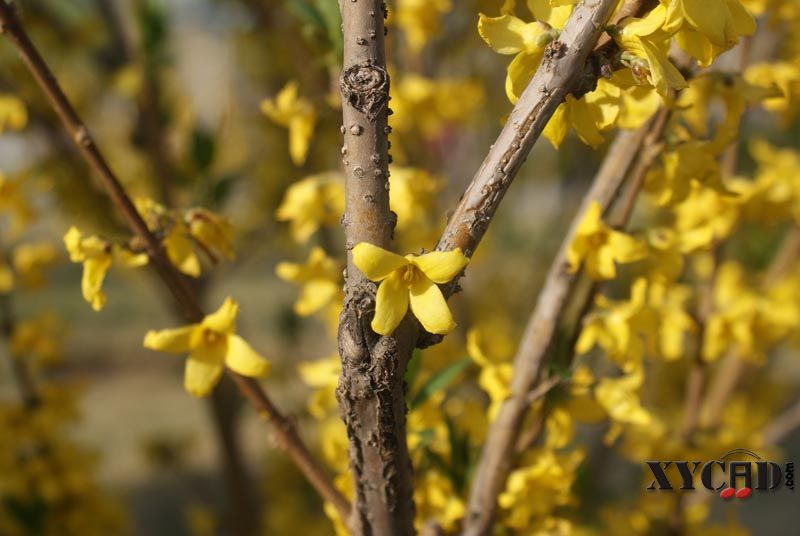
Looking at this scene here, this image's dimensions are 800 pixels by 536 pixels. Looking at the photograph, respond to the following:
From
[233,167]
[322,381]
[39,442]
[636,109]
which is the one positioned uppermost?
[233,167]

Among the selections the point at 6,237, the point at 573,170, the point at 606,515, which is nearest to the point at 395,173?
the point at 606,515

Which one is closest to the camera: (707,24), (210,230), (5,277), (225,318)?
(707,24)

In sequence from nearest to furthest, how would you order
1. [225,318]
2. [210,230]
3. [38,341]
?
[225,318] → [210,230] → [38,341]

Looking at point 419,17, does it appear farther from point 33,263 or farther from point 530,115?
point 530,115

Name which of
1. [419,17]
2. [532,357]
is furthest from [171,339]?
[419,17]

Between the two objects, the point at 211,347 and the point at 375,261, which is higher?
the point at 211,347

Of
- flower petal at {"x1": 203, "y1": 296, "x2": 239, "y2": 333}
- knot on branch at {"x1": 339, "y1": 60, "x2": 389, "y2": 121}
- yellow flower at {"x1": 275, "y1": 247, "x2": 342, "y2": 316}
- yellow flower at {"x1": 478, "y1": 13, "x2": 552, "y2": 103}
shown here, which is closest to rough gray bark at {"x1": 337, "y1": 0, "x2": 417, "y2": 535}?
knot on branch at {"x1": 339, "y1": 60, "x2": 389, "y2": 121}

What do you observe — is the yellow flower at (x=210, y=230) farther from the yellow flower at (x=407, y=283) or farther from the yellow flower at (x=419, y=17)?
the yellow flower at (x=419, y=17)

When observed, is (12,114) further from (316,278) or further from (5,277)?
(316,278)

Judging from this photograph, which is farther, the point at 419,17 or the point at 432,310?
the point at 419,17
